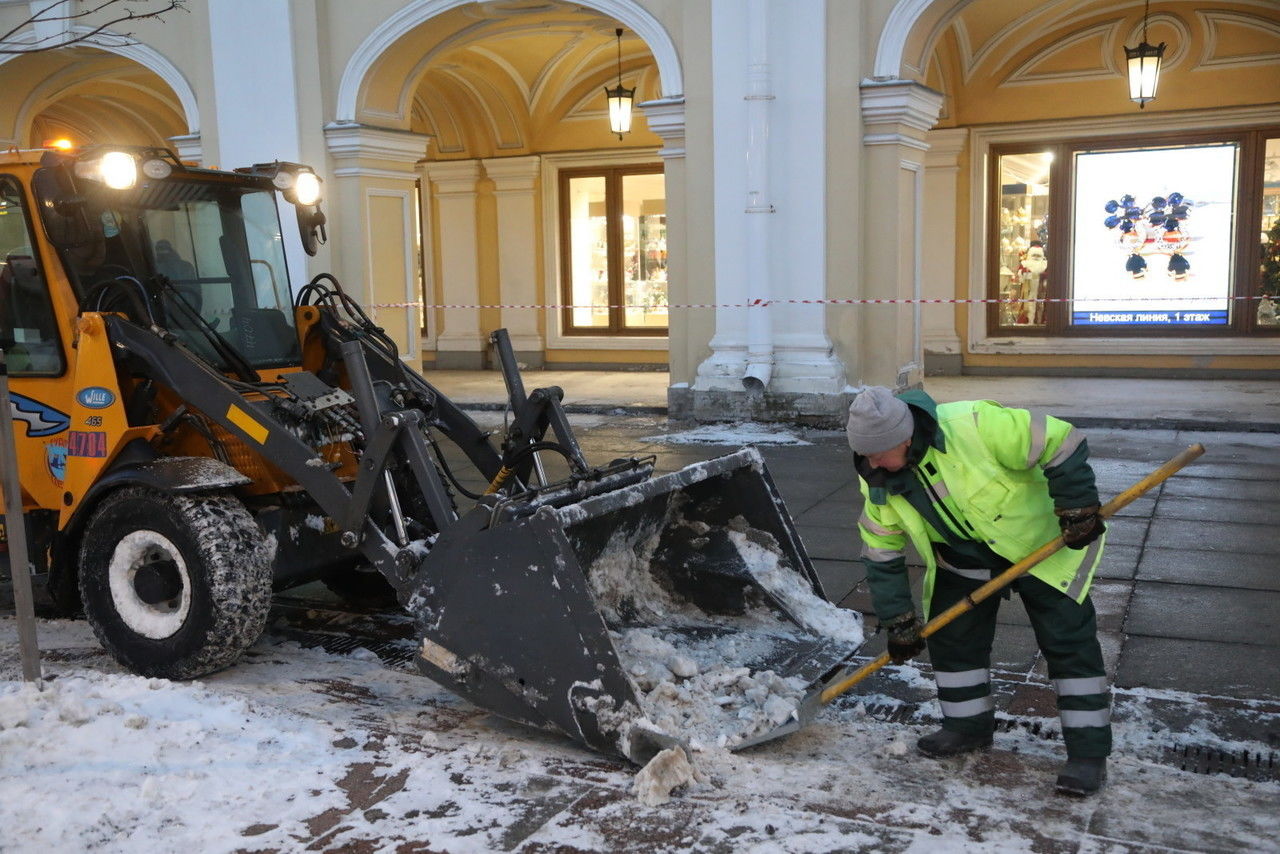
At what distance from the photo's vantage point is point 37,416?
5.14 m

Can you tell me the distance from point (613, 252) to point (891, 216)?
19.9 ft

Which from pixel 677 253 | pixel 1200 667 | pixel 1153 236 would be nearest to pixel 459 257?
pixel 677 253

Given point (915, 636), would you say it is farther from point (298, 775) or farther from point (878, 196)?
point (878, 196)

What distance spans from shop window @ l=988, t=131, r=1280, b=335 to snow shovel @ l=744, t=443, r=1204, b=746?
35.4 ft

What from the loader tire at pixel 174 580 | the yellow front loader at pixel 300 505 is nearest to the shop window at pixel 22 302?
the yellow front loader at pixel 300 505

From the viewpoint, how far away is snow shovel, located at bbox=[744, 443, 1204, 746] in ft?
11.3

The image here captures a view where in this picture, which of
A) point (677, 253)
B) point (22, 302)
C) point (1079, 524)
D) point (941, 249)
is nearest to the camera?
point (1079, 524)

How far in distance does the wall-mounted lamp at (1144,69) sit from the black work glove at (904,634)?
998 centimetres

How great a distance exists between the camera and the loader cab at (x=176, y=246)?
4.81 m

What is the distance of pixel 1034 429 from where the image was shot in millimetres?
3475

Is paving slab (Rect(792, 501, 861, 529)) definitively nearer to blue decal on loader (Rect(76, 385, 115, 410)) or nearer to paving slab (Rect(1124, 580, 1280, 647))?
paving slab (Rect(1124, 580, 1280, 647))

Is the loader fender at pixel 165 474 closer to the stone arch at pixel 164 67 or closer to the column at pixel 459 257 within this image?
the stone arch at pixel 164 67

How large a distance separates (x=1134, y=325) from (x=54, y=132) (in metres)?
16.0

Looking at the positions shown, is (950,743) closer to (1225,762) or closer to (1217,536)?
(1225,762)
